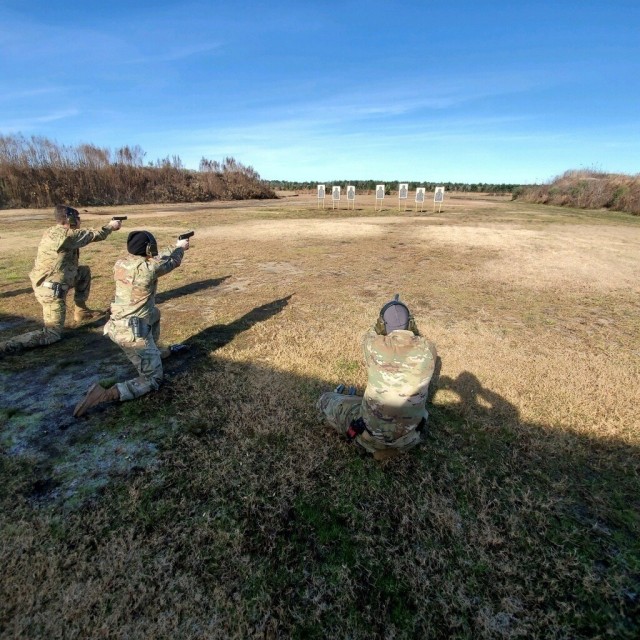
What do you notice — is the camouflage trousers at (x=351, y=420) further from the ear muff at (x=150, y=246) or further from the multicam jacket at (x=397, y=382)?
the ear muff at (x=150, y=246)

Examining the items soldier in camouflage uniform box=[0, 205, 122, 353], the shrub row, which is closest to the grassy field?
soldier in camouflage uniform box=[0, 205, 122, 353]

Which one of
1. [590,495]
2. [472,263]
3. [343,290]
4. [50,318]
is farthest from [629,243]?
[50,318]

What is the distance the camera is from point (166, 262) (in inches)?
168

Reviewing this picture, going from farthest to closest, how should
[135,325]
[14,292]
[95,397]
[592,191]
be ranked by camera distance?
1. [592,191]
2. [14,292]
3. [135,325]
4. [95,397]

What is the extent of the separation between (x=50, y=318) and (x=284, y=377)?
3.56m

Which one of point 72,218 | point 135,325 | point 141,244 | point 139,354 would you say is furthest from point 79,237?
point 139,354

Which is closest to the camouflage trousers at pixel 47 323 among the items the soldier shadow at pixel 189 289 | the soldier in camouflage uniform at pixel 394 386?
the soldier shadow at pixel 189 289

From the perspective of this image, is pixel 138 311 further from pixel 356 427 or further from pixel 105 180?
pixel 105 180

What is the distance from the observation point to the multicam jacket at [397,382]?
3.01 metres

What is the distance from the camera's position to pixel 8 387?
424 cm

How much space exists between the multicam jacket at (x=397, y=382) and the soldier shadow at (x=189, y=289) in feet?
18.1

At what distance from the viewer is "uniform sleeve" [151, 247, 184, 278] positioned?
13.7ft

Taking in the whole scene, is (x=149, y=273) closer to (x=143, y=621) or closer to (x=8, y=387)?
(x=8, y=387)

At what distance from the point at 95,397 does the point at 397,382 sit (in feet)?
9.59
